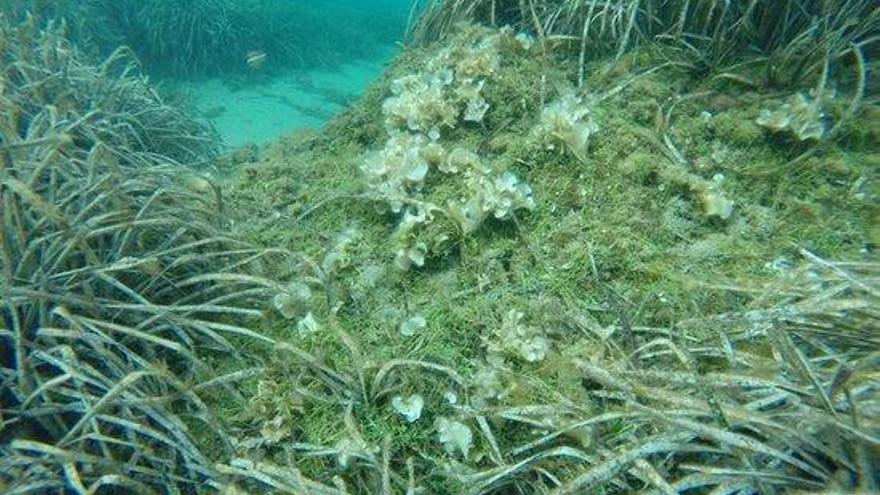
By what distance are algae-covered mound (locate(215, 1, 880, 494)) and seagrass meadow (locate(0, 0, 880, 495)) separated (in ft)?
0.05

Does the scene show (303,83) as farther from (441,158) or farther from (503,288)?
(503,288)

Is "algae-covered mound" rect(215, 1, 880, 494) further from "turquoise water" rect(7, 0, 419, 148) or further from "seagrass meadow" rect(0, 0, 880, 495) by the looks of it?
"turquoise water" rect(7, 0, 419, 148)

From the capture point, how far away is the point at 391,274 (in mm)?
3365

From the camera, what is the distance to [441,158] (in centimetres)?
368

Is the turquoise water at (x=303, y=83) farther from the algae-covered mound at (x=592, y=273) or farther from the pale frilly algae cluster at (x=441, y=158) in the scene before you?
the algae-covered mound at (x=592, y=273)

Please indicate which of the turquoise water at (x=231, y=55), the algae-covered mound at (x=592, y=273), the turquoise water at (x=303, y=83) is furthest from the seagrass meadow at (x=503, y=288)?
the turquoise water at (x=231, y=55)

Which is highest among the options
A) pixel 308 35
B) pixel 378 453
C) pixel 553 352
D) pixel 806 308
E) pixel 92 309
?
pixel 806 308

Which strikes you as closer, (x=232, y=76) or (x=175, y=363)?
(x=175, y=363)

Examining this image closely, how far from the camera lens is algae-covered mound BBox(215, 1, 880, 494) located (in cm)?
216

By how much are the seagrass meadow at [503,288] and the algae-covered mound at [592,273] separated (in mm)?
14

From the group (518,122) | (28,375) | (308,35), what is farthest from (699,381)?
(308,35)

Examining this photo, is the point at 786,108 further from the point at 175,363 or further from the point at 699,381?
the point at 175,363

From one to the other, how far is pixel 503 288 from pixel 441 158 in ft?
3.22

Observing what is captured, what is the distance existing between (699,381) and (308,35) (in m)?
13.1
